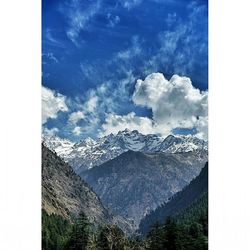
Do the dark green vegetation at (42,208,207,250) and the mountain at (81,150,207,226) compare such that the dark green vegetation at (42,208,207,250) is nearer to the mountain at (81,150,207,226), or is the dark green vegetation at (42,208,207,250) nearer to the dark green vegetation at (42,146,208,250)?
the dark green vegetation at (42,146,208,250)

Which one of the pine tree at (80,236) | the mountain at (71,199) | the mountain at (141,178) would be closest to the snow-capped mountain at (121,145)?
the mountain at (141,178)

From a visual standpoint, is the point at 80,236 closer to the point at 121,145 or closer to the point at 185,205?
the point at 121,145

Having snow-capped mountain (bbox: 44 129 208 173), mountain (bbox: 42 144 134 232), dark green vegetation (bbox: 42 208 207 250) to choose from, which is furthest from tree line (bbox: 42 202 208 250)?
snow-capped mountain (bbox: 44 129 208 173)

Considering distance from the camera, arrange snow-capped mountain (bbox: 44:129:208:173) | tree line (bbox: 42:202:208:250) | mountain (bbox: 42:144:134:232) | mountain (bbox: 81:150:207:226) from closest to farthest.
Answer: tree line (bbox: 42:202:208:250)
snow-capped mountain (bbox: 44:129:208:173)
mountain (bbox: 81:150:207:226)
mountain (bbox: 42:144:134:232)

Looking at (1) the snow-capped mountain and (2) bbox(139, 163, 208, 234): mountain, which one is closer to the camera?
(2) bbox(139, 163, 208, 234): mountain

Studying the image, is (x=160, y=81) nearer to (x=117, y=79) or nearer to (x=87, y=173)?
(x=117, y=79)

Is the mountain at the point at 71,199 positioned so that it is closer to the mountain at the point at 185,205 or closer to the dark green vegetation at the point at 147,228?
the dark green vegetation at the point at 147,228
